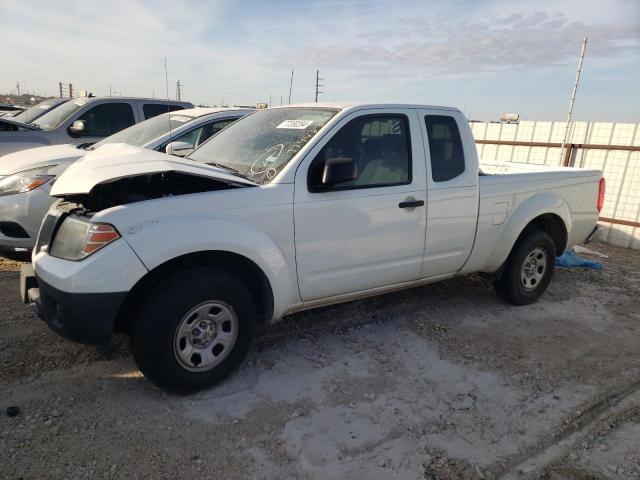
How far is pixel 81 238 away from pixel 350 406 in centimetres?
194

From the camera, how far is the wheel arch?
3004mm

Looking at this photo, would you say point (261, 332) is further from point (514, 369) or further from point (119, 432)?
point (514, 369)

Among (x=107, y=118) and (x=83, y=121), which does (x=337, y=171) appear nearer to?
(x=83, y=121)

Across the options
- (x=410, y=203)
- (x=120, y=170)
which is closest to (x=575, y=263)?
(x=410, y=203)

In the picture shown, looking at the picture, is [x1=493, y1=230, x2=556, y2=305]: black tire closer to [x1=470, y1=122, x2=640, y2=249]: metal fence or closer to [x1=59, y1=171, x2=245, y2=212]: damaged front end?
[x1=470, y1=122, x2=640, y2=249]: metal fence

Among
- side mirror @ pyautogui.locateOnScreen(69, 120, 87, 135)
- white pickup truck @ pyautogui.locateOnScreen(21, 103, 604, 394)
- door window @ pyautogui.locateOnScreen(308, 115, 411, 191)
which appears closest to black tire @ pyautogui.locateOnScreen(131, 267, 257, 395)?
white pickup truck @ pyautogui.locateOnScreen(21, 103, 604, 394)

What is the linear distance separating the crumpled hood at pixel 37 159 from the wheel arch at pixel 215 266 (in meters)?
2.98

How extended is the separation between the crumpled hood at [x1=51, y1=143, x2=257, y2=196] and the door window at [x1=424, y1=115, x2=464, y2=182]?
1.68 metres

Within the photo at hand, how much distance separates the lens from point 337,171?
321cm

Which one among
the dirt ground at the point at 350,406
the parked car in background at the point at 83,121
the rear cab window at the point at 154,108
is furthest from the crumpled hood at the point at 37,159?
the rear cab window at the point at 154,108

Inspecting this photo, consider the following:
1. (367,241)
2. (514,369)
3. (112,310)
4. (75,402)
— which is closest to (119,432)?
(75,402)

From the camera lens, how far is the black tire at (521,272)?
4777 millimetres

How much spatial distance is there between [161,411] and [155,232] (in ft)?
3.63

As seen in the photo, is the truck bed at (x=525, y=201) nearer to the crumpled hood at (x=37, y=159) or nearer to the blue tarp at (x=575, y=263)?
the blue tarp at (x=575, y=263)
